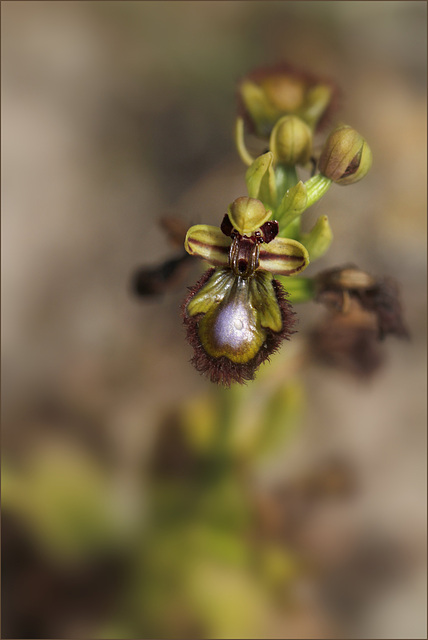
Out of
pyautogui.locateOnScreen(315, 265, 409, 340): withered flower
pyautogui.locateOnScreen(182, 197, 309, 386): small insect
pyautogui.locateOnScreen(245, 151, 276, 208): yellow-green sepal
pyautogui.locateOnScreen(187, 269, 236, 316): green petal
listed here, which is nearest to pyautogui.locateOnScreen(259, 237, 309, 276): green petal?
pyautogui.locateOnScreen(182, 197, 309, 386): small insect

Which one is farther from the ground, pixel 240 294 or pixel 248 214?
pixel 248 214

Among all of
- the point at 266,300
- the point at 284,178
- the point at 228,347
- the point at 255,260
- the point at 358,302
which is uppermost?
the point at 284,178

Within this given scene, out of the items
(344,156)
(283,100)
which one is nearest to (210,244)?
(344,156)

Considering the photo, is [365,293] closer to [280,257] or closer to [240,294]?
[280,257]

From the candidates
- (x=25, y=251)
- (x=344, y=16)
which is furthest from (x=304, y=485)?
(x=344, y=16)

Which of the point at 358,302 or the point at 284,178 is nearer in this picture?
the point at 284,178

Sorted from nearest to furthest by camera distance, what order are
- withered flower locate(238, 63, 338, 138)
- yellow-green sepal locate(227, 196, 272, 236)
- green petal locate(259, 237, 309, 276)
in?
yellow-green sepal locate(227, 196, 272, 236)
green petal locate(259, 237, 309, 276)
withered flower locate(238, 63, 338, 138)

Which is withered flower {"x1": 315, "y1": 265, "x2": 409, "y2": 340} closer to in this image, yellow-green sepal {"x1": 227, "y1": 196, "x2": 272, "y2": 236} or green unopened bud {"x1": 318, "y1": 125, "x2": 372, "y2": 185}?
green unopened bud {"x1": 318, "y1": 125, "x2": 372, "y2": 185}

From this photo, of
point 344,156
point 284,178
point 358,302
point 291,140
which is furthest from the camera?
point 358,302
